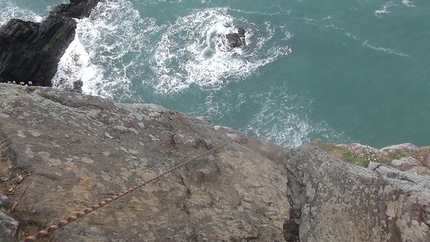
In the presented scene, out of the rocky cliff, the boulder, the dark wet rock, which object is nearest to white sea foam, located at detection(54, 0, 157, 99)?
the dark wet rock

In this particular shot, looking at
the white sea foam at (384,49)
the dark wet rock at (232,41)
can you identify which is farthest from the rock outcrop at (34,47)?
the white sea foam at (384,49)

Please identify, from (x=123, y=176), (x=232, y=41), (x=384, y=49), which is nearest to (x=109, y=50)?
(x=232, y=41)

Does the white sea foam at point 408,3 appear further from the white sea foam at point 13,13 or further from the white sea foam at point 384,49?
the white sea foam at point 13,13

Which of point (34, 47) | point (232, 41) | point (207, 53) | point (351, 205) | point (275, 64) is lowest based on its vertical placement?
point (275, 64)

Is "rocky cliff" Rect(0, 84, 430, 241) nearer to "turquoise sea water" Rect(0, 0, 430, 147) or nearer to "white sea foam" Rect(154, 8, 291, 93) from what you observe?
"turquoise sea water" Rect(0, 0, 430, 147)

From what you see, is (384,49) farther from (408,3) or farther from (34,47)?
(34,47)

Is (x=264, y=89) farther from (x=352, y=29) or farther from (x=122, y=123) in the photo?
(x=122, y=123)
